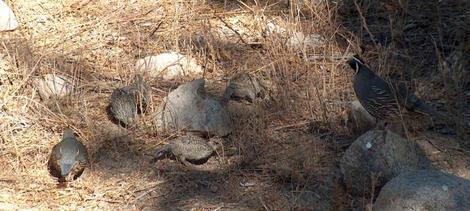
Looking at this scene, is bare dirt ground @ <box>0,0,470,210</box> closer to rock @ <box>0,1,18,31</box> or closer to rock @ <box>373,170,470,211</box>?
rock @ <box>0,1,18,31</box>

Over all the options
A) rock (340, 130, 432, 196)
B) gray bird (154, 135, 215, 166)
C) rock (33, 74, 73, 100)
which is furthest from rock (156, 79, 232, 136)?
rock (340, 130, 432, 196)

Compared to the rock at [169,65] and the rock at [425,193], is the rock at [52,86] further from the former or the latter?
the rock at [425,193]

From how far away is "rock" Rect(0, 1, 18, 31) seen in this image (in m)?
6.89

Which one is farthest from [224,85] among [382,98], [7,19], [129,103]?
[7,19]

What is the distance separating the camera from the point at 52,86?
232 inches

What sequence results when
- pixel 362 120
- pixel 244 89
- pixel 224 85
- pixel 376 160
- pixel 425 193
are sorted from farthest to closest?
pixel 224 85 → pixel 244 89 → pixel 362 120 → pixel 376 160 → pixel 425 193

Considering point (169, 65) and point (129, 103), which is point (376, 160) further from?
point (169, 65)

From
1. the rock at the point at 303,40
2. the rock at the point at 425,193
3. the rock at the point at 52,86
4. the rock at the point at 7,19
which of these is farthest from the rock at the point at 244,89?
the rock at the point at 7,19

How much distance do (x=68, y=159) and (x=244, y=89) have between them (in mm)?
1447

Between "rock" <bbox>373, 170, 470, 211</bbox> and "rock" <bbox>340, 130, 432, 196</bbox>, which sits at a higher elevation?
"rock" <bbox>373, 170, 470, 211</bbox>

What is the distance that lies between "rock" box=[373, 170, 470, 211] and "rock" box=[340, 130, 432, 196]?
1.31 ft

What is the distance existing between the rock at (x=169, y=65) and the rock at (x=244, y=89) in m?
0.51

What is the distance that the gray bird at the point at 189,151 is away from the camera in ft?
17.0

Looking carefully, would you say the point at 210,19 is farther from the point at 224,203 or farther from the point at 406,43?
the point at 224,203
